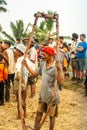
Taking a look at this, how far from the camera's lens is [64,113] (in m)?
9.55

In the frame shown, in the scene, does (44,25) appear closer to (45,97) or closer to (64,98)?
(64,98)

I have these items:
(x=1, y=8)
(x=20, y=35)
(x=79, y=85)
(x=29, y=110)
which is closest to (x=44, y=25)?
(x=20, y=35)

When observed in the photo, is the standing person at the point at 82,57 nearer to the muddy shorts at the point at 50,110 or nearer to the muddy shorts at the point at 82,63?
the muddy shorts at the point at 82,63

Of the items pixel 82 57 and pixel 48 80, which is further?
pixel 82 57

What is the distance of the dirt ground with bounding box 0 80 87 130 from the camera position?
27.0 feet

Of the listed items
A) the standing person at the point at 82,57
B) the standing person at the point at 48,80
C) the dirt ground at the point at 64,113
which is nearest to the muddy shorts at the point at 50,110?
the standing person at the point at 48,80

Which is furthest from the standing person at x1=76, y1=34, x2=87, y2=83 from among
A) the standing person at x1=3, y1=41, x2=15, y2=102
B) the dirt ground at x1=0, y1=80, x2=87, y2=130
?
the standing person at x1=3, y1=41, x2=15, y2=102

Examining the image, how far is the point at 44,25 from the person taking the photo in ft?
91.2

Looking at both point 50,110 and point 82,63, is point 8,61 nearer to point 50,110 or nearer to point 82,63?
point 82,63

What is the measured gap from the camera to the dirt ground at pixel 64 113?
824 cm

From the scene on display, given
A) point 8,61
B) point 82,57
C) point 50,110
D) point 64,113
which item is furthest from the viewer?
point 82,57

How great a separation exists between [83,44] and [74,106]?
295 cm

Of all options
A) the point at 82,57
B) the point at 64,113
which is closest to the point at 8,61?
the point at 64,113

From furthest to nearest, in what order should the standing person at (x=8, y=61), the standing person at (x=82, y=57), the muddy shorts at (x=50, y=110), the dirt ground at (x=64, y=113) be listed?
1. the standing person at (x=82, y=57)
2. the standing person at (x=8, y=61)
3. the dirt ground at (x=64, y=113)
4. the muddy shorts at (x=50, y=110)
